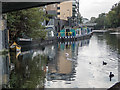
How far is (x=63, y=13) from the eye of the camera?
3802 inches

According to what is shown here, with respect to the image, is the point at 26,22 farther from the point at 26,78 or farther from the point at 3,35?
the point at 26,78

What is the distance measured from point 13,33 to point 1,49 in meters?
3.56

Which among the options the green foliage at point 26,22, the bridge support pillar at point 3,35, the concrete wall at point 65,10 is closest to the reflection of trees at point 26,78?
the bridge support pillar at point 3,35

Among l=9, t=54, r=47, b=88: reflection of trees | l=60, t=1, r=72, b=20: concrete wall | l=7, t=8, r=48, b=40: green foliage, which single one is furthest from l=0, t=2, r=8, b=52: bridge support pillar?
l=60, t=1, r=72, b=20: concrete wall

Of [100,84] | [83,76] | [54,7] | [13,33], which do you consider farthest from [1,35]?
[54,7]

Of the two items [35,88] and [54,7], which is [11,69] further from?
[54,7]

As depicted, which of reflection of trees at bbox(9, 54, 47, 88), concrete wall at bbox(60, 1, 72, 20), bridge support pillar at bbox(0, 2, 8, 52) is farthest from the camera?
concrete wall at bbox(60, 1, 72, 20)

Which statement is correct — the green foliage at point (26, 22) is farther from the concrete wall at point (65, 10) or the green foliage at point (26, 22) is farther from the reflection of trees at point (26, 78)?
the concrete wall at point (65, 10)

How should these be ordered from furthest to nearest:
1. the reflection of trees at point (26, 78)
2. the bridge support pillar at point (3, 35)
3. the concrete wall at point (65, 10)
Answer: the concrete wall at point (65, 10), the bridge support pillar at point (3, 35), the reflection of trees at point (26, 78)

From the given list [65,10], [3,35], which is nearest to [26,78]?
[3,35]

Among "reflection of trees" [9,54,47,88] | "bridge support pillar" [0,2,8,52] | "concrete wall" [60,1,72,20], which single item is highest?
"concrete wall" [60,1,72,20]

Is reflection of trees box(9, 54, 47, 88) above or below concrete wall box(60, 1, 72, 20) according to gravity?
below

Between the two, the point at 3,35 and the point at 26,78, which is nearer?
the point at 26,78

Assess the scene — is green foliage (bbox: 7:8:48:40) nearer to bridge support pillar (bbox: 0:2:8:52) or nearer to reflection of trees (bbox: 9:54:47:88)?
bridge support pillar (bbox: 0:2:8:52)
